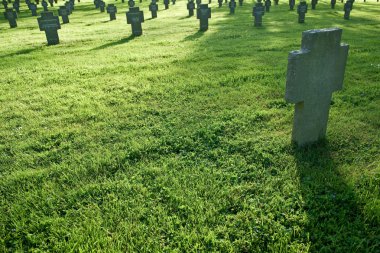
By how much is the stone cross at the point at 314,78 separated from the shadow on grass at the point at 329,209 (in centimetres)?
37

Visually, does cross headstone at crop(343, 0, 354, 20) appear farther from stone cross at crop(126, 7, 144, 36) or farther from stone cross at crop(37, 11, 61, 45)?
stone cross at crop(37, 11, 61, 45)

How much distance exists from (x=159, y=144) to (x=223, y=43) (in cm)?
754

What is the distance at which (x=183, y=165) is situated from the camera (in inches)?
138

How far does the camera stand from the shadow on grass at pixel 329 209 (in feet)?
7.84

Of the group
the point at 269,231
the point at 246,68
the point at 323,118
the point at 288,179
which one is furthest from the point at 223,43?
the point at 269,231

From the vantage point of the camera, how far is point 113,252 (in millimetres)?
2365

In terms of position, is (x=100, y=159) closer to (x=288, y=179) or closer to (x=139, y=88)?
(x=288, y=179)

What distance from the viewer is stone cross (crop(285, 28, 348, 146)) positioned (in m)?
3.14

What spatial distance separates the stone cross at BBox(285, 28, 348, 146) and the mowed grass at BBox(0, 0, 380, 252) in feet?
0.96

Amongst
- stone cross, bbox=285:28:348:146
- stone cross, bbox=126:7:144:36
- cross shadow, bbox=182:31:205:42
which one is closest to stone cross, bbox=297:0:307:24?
cross shadow, bbox=182:31:205:42

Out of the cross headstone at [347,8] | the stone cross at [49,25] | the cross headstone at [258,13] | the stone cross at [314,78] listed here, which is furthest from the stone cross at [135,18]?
the cross headstone at [347,8]

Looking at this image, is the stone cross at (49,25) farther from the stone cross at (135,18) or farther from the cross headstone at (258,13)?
the cross headstone at (258,13)

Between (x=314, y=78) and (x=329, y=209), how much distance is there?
1.51 meters

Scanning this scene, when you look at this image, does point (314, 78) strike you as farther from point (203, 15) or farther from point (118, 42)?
point (203, 15)
